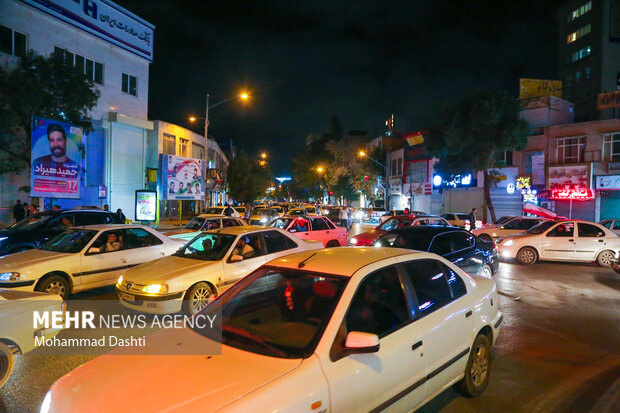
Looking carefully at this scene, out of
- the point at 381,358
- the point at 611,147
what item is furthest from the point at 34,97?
the point at 611,147

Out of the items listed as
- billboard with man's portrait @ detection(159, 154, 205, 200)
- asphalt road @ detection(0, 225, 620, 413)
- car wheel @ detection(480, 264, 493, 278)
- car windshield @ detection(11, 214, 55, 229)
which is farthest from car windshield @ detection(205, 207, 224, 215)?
car wheel @ detection(480, 264, 493, 278)

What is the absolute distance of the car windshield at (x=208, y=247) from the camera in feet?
24.7

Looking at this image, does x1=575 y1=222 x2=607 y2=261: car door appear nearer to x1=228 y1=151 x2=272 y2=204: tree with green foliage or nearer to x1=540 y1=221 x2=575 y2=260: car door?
x1=540 y1=221 x2=575 y2=260: car door

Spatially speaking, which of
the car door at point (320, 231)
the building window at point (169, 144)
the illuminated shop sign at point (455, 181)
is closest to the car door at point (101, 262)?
the car door at point (320, 231)

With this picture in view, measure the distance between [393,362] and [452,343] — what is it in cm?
99

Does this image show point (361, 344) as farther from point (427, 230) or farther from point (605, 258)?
point (605, 258)

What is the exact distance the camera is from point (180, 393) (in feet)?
7.92

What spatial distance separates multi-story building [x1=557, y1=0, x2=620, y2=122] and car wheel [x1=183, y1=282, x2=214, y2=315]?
62612 mm

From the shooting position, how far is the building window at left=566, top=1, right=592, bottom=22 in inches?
2424

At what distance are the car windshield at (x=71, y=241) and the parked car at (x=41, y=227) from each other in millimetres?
3060

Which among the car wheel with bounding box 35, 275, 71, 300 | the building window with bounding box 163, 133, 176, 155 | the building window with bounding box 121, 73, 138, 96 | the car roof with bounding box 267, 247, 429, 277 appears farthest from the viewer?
the building window with bounding box 163, 133, 176, 155

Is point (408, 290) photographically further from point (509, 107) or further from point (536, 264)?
point (509, 107)

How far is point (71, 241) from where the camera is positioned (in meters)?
8.47

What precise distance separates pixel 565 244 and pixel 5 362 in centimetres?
1498
